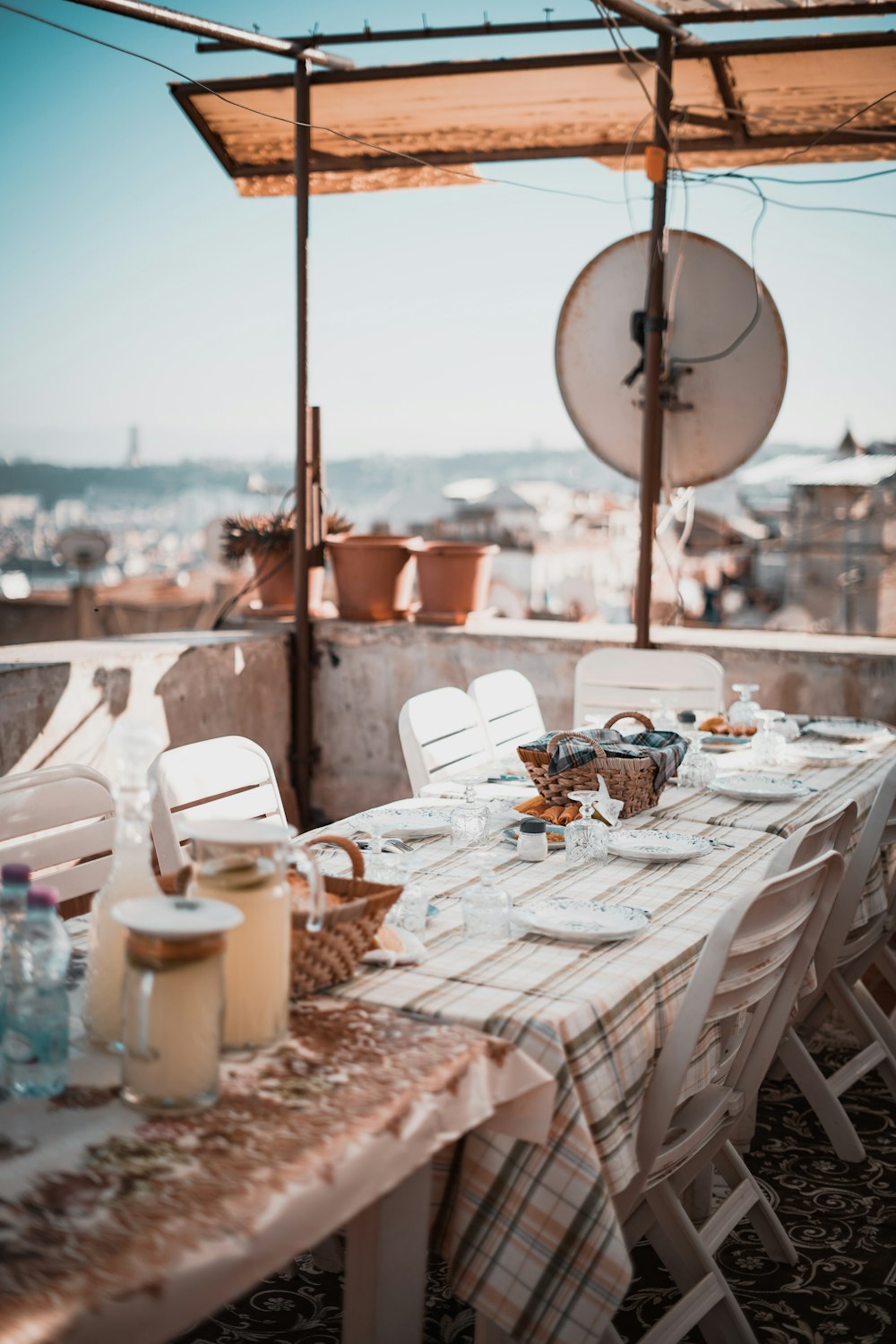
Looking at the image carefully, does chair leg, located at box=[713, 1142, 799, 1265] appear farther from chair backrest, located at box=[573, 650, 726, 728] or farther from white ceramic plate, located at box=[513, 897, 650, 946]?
chair backrest, located at box=[573, 650, 726, 728]

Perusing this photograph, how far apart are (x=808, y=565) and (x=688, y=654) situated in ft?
95.0

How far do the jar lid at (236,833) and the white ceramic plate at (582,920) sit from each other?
21.8 inches

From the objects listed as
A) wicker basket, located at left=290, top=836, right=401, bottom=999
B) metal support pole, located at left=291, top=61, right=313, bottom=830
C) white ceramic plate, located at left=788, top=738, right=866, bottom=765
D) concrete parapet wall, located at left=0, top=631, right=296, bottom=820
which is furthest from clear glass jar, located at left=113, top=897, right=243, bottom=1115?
metal support pole, located at left=291, top=61, right=313, bottom=830

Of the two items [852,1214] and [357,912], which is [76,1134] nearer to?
[357,912]

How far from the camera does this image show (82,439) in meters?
34.5

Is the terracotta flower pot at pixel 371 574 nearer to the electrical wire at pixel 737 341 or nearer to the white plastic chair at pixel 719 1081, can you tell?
the electrical wire at pixel 737 341

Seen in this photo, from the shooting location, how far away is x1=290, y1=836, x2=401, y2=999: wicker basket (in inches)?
61.4

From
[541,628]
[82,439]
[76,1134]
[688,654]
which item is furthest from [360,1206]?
[82,439]

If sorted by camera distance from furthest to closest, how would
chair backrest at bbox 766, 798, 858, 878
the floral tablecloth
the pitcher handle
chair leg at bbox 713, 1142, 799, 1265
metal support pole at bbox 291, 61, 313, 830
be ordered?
metal support pole at bbox 291, 61, 313, 830, chair leg at bbox 713, 1142, 799, 1265, chair backrest at bbox 766, 798, 858, 878, the pitcher handle, the floral tablecloth

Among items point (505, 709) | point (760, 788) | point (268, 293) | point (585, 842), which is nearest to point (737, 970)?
point (585, 842)

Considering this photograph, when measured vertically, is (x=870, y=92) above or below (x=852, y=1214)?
above

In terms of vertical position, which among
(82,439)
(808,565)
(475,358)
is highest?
(475,358)

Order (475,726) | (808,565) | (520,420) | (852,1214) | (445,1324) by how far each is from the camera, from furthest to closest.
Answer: (520,420), (808,565), (475,726), (852,1214), (445,1324)

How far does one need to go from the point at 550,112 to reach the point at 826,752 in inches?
108
